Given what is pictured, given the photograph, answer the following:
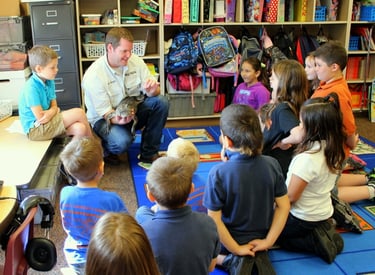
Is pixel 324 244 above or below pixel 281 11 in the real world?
below

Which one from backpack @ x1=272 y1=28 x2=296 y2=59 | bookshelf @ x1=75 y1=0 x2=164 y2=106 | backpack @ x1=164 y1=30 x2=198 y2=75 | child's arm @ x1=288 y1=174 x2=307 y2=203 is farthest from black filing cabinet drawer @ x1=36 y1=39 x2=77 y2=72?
child's arm @ x1=288 y1=174 x2=307 y2=203

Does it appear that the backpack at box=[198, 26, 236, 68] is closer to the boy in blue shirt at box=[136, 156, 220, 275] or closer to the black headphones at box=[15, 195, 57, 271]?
the boy in blue shirt at box=[136, 156, 220, 275]

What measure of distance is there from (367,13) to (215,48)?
1779 millimetres

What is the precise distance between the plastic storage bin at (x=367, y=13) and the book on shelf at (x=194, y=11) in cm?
187

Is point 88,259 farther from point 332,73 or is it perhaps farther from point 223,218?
point 332,73

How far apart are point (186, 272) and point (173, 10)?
320 centimetres

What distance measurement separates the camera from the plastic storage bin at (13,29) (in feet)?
12.5

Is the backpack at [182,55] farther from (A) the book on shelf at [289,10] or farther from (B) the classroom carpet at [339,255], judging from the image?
(B) the classroom carpet at [339,255]

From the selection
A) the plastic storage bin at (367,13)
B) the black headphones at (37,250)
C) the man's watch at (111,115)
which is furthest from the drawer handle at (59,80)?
the plastic storage bin at (367,13)

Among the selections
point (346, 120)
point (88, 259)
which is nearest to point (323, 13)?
point (346, 120)

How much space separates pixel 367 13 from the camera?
4.50 metres

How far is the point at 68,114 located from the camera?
295cm

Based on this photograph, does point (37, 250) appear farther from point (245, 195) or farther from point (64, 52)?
point (64, 52)

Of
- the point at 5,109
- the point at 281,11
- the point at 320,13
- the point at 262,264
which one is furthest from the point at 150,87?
the point at 320,13
